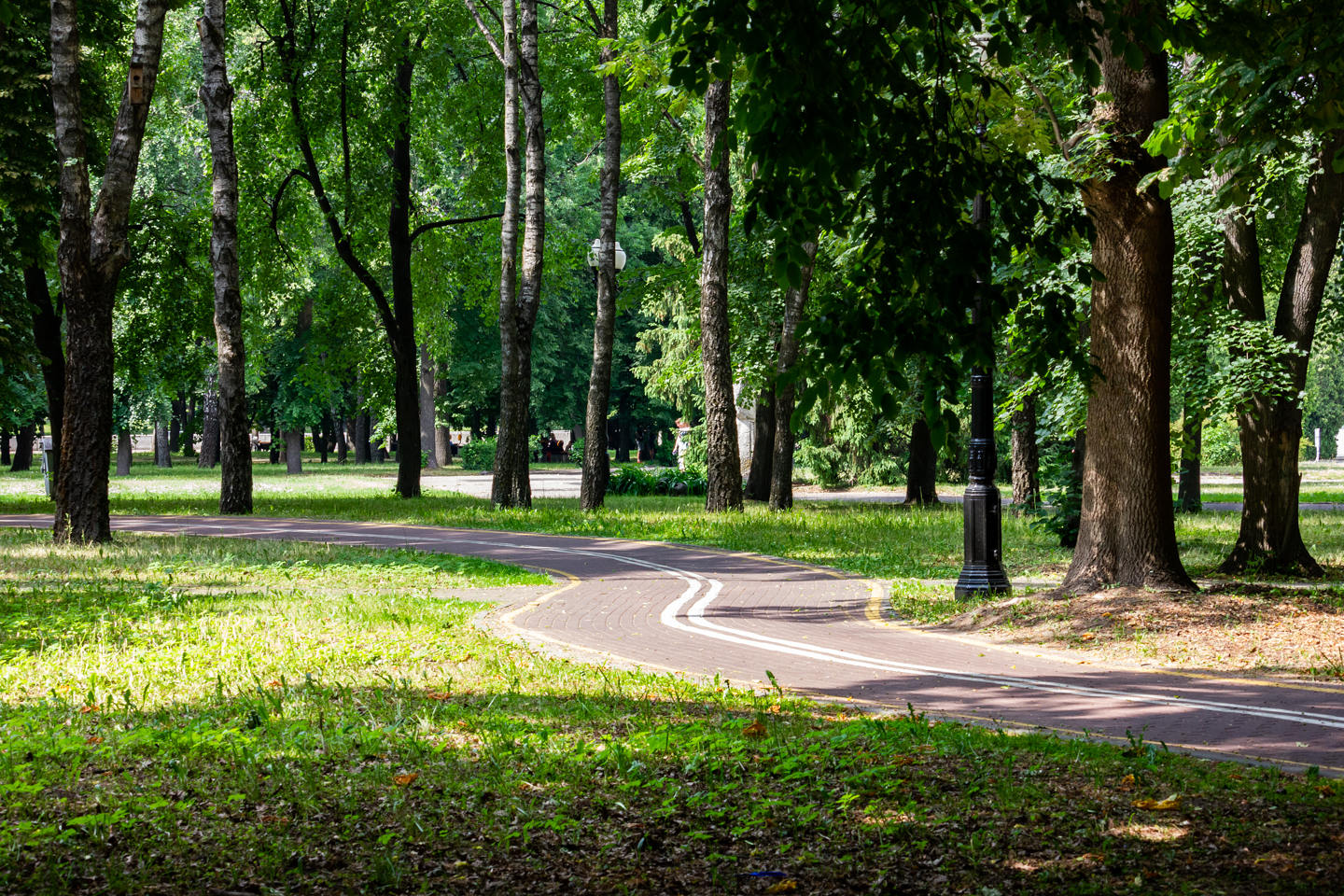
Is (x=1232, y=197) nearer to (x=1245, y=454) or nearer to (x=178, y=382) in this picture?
(x=1245, y=454)

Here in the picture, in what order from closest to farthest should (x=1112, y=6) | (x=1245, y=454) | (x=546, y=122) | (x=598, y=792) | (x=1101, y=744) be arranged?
(x=598, y=792) → (x=1112, y=6) → (x=1101, y=744) → (x=1245, y=454) → (x=546, y=122)

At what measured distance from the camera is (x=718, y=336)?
23.0 metres

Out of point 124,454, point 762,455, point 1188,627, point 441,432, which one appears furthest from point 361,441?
point 1188,627

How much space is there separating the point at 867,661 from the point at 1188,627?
2.78m

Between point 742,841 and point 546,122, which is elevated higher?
point 546,122

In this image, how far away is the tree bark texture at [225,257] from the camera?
21.5 metres

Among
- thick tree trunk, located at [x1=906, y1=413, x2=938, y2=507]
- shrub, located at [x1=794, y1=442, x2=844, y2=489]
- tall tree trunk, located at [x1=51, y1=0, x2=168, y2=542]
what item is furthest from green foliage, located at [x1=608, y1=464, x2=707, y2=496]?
tall tree trunk, located at [x1=51, y1=0, x2=168, y2=542]

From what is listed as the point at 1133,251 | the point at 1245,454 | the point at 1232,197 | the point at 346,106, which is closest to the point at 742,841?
the point at 1133,251

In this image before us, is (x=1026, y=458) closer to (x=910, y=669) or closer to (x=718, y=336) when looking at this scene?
(x=718, y=336)

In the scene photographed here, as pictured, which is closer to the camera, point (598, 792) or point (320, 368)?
point (598, 792)

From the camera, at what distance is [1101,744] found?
20.2 ft

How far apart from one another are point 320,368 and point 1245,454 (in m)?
26.3

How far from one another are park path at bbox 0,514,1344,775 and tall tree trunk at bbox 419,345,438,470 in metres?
38.0

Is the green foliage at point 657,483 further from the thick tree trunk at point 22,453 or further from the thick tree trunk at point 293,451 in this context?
the thick tree trunk at point 22,453
